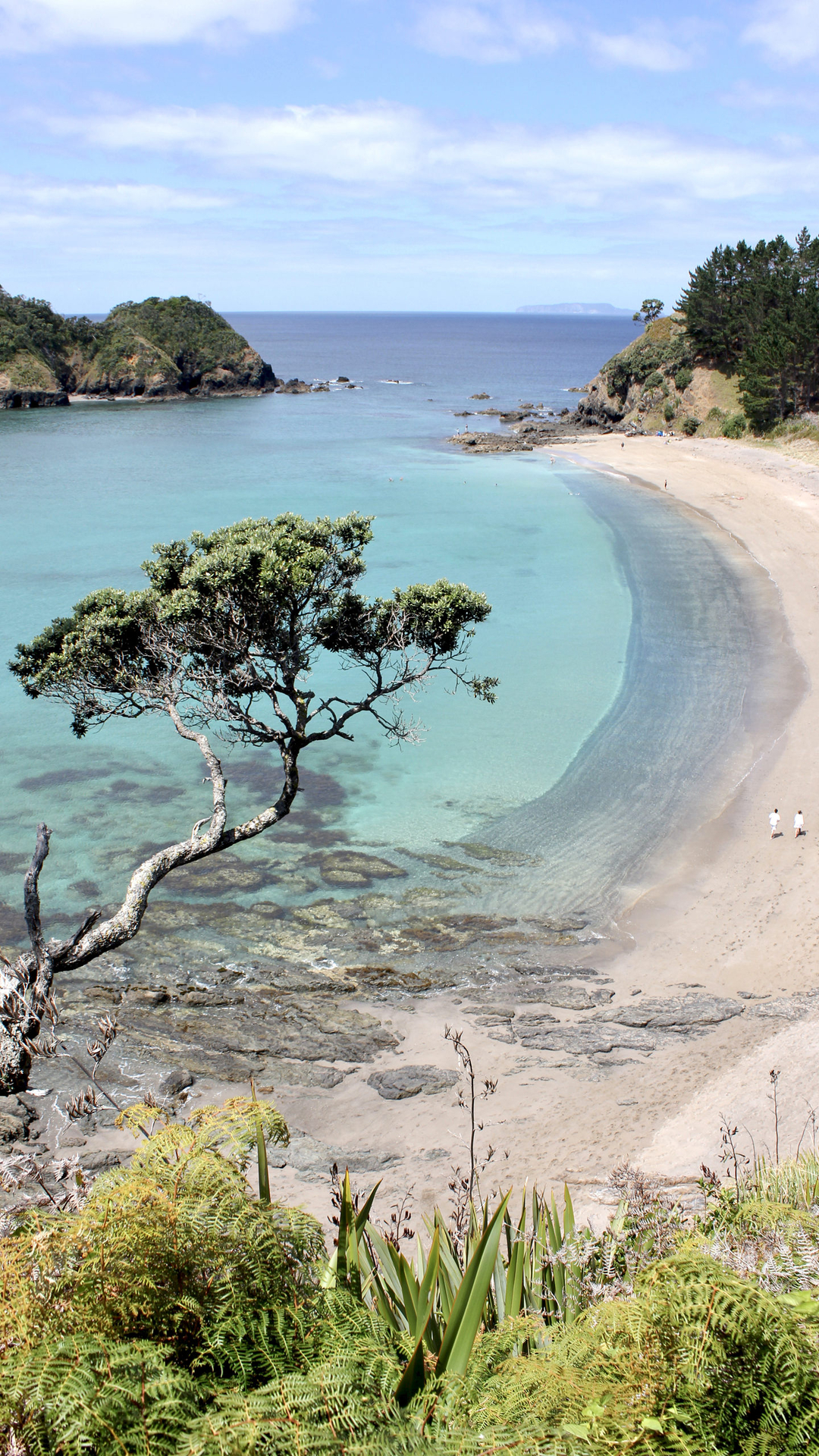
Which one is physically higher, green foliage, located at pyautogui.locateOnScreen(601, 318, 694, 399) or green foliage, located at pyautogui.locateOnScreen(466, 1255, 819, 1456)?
green foliage, located at pyautogui.locateOnScreen(601, 318, 694, 399)

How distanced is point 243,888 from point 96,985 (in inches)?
155

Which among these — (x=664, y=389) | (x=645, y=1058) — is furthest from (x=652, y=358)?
(x=645, y=1058)

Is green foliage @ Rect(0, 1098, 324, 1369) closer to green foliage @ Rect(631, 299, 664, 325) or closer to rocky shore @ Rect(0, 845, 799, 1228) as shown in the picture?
rocky shore @ Rect(0, 845, 799, 1228)

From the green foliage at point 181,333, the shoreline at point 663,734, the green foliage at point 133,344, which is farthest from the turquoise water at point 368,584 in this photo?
the green foliage at point 181,333

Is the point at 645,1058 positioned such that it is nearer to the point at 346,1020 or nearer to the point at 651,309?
the point at 346,1020

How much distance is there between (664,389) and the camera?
79625 mm

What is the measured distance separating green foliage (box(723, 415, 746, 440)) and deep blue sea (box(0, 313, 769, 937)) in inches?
553

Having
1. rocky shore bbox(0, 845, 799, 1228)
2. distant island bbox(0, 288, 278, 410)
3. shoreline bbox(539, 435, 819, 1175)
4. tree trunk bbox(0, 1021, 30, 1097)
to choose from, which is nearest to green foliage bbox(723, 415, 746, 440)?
shoreline bbox(539, 435, 819, 1175)

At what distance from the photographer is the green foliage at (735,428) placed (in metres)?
69.6

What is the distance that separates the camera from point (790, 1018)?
13461 mm

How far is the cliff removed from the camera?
74.9 m

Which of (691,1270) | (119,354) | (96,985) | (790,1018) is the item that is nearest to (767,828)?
(790,1018)

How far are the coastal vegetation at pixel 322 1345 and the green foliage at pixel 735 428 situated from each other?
73.4 meters

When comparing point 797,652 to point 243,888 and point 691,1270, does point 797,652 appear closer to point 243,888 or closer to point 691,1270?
point 243,888
